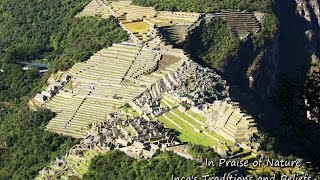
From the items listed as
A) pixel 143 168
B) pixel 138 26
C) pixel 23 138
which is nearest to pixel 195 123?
pixel 143 168

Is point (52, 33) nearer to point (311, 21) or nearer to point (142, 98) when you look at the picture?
point (142, 98)

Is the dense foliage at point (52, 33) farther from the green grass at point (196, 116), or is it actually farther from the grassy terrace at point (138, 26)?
the green grass at point (196, 116)

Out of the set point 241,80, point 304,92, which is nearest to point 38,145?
point 241,80

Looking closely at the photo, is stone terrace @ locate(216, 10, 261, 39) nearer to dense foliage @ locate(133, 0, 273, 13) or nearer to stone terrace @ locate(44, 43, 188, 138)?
dense foliage @ locate(133, 0, 273, 13)

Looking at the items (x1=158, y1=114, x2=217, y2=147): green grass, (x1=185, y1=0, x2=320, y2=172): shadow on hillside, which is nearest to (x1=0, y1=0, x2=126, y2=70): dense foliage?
(x1=185, y1=0, x2=320, y2=172): shadow on hillside

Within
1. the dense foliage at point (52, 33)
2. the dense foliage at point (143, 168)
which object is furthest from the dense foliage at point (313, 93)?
the dense foliage at point (52, 33)

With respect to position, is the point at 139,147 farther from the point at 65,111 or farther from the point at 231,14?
the point at 231,14
